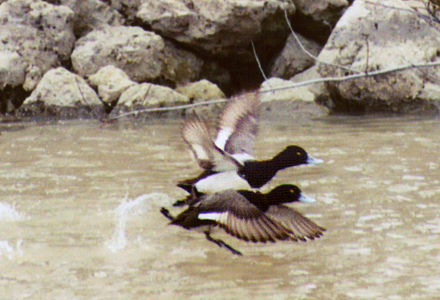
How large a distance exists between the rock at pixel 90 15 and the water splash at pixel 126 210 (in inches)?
322

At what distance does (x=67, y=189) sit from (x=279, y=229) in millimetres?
3068

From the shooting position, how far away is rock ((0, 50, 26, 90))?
1238 cm

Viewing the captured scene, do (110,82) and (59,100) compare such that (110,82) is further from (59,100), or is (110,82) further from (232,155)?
(232,155)

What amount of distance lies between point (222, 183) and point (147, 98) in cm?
734

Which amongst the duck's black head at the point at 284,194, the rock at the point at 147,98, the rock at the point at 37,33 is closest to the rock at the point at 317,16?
the rock at the point at 147,98

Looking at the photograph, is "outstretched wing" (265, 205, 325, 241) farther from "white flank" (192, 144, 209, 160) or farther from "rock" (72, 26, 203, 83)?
"rock" (72, 26, 203, 83)

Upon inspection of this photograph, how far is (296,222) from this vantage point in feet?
13.6

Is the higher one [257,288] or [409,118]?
[257,288]

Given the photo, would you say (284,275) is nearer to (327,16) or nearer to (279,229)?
(279,229)

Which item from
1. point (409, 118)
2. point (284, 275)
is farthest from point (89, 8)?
point (284, 275)

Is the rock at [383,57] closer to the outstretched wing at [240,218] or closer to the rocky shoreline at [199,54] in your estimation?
the rocky shoreline at [199,54]

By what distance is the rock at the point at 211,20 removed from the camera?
13.6 meters

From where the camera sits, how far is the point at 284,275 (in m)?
4.15

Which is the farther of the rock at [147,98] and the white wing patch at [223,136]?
the rock at [147,98]
